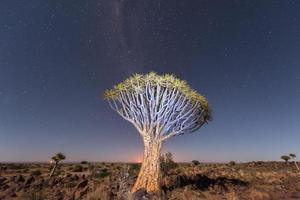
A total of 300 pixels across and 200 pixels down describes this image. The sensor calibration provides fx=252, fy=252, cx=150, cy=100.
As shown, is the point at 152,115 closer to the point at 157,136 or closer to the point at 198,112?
the point at 157,136

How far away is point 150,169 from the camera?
1151 cm

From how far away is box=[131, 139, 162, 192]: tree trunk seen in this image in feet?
37.0

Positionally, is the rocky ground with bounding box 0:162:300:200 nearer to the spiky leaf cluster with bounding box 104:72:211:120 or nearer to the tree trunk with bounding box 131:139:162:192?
the tree trunk with bounding box 131:139:162:192

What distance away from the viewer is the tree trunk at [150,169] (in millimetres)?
11266

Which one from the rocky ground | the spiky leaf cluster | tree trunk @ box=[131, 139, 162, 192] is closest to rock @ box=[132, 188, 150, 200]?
the rocky ground

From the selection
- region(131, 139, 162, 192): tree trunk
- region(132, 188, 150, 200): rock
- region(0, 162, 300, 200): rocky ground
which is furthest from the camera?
region(131, 139, 162, 192): tree trunk

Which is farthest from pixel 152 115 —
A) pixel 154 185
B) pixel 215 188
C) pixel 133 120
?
pixel 215 188

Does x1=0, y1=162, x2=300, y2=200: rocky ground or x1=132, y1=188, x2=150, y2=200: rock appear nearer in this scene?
x1=132, y1=188, x2=150, y2=200: rock

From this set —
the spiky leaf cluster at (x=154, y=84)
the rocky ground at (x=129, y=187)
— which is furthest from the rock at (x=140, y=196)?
the spiky leaf cluster at (x=154, y=84)

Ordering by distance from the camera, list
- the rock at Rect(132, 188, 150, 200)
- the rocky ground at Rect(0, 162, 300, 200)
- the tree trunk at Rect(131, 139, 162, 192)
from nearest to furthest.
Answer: the rock at Rect(132, 188, 150, 200)
the rocky ground at Rect(0, 162, 300, 200)
the tree trunk at Rect(131, 139, 162, 192)

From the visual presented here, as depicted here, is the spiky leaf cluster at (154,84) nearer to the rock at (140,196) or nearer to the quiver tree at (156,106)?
the quiver tree at (156,106)

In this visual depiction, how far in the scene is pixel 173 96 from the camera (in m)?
12.8

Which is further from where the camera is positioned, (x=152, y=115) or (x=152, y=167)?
(x=152, y=115)

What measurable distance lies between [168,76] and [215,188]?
22.4 ft
